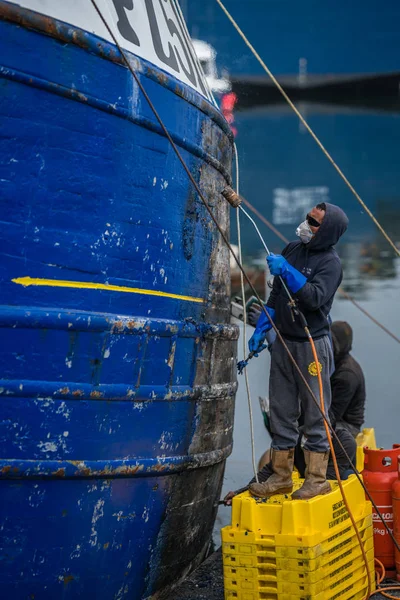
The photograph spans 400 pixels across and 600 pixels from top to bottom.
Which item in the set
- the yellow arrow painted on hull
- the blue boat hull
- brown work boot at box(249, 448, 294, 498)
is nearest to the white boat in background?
the blue boat hull

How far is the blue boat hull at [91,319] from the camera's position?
13.2 ft

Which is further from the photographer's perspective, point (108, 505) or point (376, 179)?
point (376, 179)

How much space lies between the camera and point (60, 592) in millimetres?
4309

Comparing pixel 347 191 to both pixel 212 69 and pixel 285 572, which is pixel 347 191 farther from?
pixel 285 572

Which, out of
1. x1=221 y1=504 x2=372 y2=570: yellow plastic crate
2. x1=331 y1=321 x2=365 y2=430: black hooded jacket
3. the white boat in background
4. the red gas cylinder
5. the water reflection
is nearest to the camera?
x1=221 y1=504 x2=372 y2=570: yellow plastic crate

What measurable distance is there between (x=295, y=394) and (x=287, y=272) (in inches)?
31.8

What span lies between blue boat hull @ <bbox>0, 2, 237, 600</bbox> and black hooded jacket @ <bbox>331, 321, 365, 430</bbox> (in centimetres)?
211

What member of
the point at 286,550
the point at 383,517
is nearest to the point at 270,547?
the point at 286,550

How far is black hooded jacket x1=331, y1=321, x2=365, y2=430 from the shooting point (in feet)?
22.2

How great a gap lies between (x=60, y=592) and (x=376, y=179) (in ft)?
34.7

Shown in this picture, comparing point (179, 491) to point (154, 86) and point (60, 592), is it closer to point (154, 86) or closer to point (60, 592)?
point (60, 592)

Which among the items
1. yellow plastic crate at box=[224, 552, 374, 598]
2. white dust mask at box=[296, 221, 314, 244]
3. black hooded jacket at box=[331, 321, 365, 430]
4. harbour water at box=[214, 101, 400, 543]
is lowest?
yellow plastic crate at box=[224, 552, 374, 598]

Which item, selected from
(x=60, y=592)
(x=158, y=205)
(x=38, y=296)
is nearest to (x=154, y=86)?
(x=158, y=205)

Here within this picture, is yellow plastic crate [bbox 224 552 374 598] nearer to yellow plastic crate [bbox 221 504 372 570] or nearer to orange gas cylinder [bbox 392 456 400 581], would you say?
yellow plastic crate [bbox 221 504 372 570]
